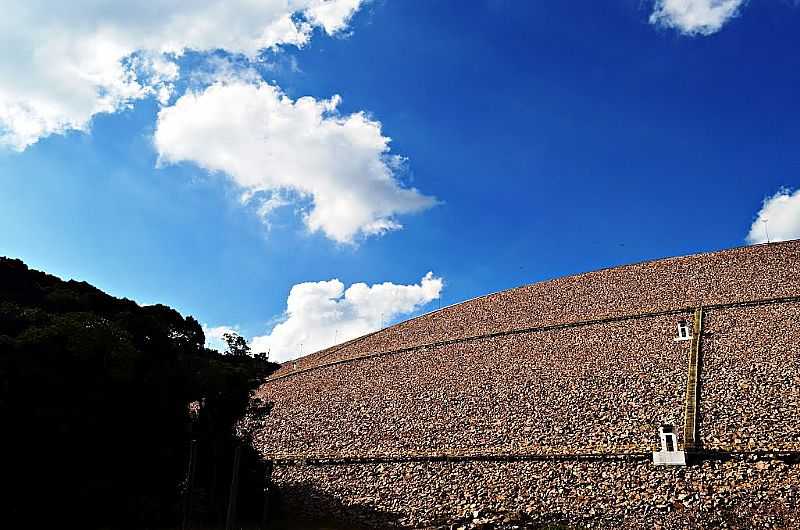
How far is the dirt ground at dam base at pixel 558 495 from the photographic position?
18594 millimetres

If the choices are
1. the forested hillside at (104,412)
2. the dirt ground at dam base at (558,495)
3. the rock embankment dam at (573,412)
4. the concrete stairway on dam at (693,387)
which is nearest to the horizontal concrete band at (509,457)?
the rock embankment dam at (573,412)

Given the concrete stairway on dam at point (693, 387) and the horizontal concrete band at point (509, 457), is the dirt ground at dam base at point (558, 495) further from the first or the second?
the concrete stairway on dam at point (693, 387)

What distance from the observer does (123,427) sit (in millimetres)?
20656

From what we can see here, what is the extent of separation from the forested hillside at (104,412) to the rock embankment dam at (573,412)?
3551 mm

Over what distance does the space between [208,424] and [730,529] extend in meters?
16.1

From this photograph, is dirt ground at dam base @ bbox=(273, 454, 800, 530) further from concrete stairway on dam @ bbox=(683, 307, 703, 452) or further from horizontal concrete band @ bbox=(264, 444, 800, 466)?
concrete stairway on dam @ bbox=(683, 307, 703, 452)

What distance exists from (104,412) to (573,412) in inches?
660

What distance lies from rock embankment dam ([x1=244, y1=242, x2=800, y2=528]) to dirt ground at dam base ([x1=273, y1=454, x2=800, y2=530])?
58 millimetres

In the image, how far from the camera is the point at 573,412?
26656 millimetres

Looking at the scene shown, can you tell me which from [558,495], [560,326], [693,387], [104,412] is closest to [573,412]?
[693,387]

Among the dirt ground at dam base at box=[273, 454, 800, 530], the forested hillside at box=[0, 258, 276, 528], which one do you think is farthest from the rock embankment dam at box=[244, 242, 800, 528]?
the forested hillside at box=[0, 258, 276, 528]

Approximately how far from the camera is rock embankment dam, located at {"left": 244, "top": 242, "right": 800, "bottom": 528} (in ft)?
66.3

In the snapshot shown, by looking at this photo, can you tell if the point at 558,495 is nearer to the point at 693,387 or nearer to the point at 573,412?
the point at 573,412

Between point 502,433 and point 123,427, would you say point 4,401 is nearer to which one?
point 123,427
